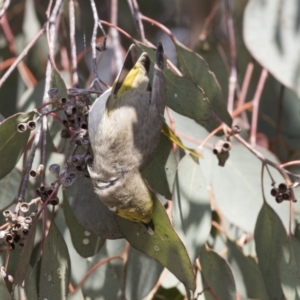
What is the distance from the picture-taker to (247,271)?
184 cm

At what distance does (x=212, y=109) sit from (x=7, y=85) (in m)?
1.10

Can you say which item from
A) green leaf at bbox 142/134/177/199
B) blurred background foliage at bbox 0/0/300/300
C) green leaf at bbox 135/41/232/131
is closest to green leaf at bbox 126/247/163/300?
blurred background foliage at bbox 0/0/300/300

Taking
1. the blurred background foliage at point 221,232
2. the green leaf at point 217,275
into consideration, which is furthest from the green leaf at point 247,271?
the green leaf at point 217,275

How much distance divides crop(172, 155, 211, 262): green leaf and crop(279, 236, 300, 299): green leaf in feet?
0.56

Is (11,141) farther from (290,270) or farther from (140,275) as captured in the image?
(290,270)

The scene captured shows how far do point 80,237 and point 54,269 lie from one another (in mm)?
168

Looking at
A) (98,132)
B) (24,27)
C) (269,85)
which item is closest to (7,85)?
(24,27)

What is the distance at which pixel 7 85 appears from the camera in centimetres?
250

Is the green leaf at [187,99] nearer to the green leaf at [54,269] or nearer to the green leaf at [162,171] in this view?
the green leaf at [162,171]

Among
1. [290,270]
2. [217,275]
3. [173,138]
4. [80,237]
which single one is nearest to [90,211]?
[80,237]

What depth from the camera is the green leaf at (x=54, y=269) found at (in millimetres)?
1373

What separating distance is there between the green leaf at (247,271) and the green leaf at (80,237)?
0.42m

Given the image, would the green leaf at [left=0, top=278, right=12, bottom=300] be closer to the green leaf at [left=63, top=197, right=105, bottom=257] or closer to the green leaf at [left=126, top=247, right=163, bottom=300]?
the green leaf at [left=63, top=197, right=105, bottom=257]

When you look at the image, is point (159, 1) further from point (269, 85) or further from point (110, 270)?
point (110, 270)
